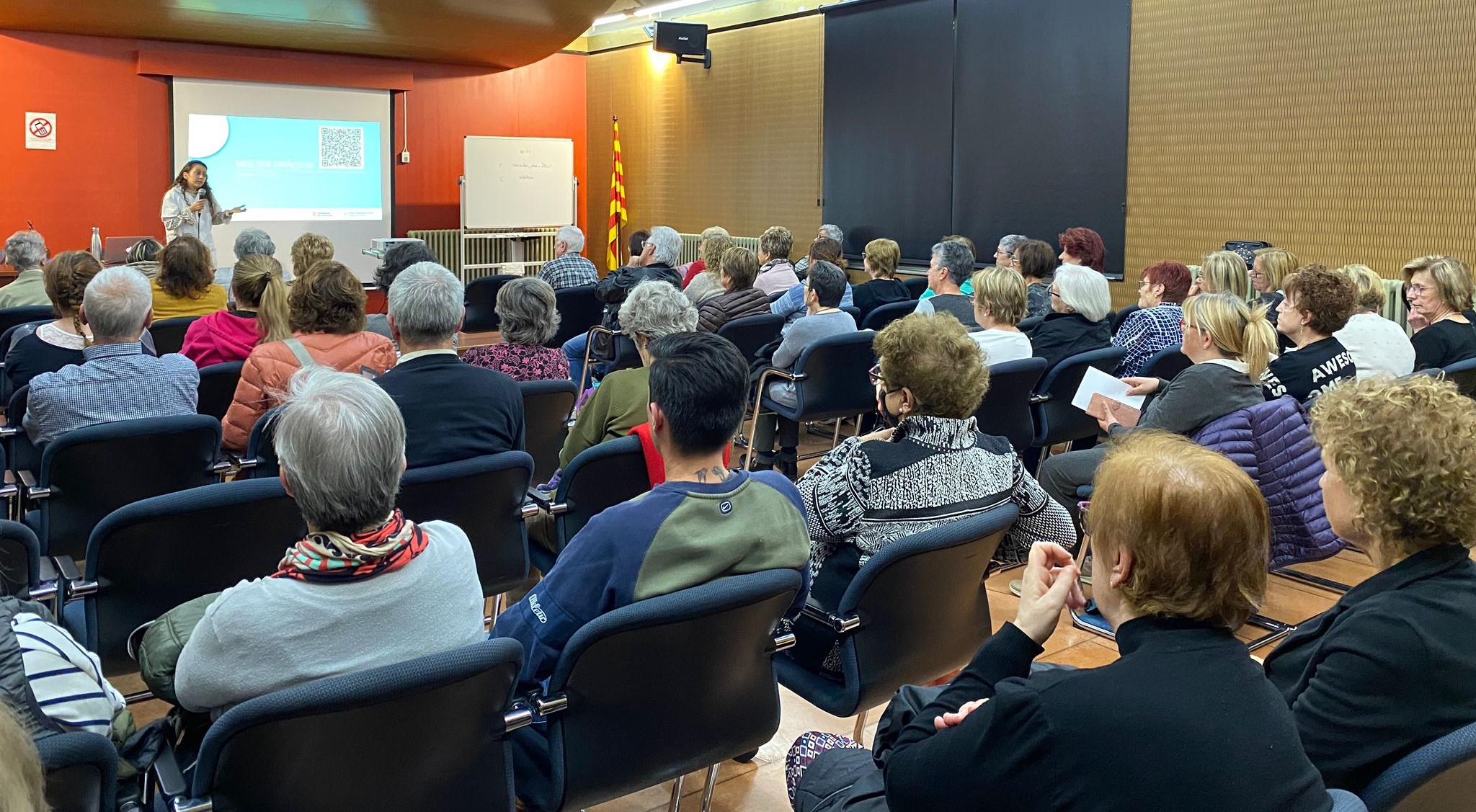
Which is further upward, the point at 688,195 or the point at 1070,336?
the point at 688,195

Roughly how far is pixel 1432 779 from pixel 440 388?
2.58 meters

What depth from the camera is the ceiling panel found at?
33.3ft

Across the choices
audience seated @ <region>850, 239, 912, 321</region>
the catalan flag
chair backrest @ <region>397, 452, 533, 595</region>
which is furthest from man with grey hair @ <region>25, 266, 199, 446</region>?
the catalan flag

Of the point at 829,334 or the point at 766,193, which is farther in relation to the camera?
the point at 766,193

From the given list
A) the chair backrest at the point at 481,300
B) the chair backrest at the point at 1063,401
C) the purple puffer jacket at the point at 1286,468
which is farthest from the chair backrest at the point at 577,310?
the purple puffer jacket at the point at 1286,468

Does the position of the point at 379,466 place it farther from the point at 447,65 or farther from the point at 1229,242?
the point at 447,65

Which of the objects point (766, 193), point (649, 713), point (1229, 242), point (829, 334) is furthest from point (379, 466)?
point (766, 193)

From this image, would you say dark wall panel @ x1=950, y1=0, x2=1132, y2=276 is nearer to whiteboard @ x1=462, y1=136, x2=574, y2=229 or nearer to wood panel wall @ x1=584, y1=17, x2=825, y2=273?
wood panel wall @ x1=584, y1=17, x2=825, y2=273

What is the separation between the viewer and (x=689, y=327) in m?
4.29

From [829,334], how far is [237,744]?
4.17 metres

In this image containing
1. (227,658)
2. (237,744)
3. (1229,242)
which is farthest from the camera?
(1229,242)

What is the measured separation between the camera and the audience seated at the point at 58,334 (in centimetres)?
425

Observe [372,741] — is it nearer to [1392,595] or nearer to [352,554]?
[352,554]

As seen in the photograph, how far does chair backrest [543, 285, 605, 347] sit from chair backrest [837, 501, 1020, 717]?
541 centimetres
